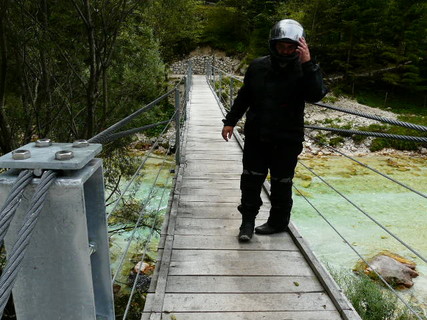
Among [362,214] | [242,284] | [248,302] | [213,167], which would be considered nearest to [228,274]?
[242,284]

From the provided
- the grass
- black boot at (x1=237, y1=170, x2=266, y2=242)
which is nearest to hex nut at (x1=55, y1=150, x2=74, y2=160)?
black boot at (x1=237, y1=170, x2=266, y2=242)

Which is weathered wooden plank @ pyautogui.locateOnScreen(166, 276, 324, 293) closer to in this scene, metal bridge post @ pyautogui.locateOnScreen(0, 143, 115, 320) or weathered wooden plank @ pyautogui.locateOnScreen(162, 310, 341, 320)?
weathered wooden plank @ pyautogui.locateOnScreen(162, 310, 341, 320)

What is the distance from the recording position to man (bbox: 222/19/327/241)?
206cm

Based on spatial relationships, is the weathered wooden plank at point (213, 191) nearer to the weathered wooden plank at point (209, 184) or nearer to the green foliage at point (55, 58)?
the weathered wooden plank at point (209, 184)

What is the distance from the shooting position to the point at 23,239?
55cm

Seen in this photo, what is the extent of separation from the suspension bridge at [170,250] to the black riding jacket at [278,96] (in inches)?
19.7

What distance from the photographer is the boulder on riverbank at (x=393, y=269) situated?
5344 millimetres

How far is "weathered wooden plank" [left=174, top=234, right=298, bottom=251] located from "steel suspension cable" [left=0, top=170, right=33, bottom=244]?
180 centimetres

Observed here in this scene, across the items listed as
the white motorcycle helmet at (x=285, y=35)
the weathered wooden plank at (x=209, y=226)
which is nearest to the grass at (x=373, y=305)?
the weathered wooden plank at (x=209, y=226)

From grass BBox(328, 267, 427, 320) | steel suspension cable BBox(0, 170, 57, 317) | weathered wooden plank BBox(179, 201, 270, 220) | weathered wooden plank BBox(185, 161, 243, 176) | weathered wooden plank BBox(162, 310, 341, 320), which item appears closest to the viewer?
steel suspension cable BBox(0, 170, 57, 317)

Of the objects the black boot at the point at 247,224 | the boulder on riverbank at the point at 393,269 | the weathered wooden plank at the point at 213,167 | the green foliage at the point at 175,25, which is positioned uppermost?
the green foliage at the point at 175,25

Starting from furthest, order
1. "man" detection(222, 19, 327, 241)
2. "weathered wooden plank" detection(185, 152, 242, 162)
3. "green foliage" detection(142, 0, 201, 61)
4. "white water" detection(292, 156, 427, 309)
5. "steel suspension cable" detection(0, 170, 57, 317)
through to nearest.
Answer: "green foliage" detection(142, 0, 201, 61) → "white water" detection(292, 156, 427, 309) → "weathered wooden plank" detection(185, 152, 242, 162) → "man" detection(222, 19, 327, 241) → "steel suspension cable" detection(0, 170, 57, 317)

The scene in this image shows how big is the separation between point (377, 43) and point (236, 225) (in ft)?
66.5

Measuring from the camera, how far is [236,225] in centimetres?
267
